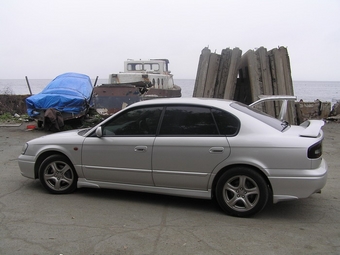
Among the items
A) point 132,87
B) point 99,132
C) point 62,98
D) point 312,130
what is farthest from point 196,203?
point 132,87

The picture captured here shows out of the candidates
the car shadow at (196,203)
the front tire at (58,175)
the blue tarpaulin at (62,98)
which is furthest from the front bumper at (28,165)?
the blue tarpaulin at (62,98)

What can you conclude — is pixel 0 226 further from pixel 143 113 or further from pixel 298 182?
pixel 298 182

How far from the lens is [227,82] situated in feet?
37.3

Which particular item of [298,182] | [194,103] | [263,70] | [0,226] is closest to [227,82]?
[263,70]

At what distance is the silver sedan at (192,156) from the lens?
170 inches

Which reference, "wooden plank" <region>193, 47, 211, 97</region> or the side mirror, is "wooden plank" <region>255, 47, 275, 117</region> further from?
the side mirror

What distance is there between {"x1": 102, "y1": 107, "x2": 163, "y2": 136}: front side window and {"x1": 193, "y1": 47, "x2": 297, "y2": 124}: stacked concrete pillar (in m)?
6.60

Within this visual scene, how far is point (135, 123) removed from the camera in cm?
512

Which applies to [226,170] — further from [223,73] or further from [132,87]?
[132,87]

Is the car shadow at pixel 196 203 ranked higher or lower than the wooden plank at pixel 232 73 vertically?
lower

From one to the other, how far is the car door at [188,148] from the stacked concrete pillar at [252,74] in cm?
668

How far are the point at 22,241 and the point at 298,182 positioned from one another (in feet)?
10.5

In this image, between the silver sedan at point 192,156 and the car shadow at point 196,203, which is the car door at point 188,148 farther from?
the car shadow at point 196,203

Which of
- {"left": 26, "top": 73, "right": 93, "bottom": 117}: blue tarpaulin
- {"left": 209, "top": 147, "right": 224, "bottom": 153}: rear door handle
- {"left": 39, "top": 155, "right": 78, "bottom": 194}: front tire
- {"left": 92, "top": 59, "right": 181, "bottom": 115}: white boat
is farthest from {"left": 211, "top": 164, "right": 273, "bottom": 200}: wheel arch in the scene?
{"left": 92, "top": 59, "right": 181, "bottom": 115}: white boat
